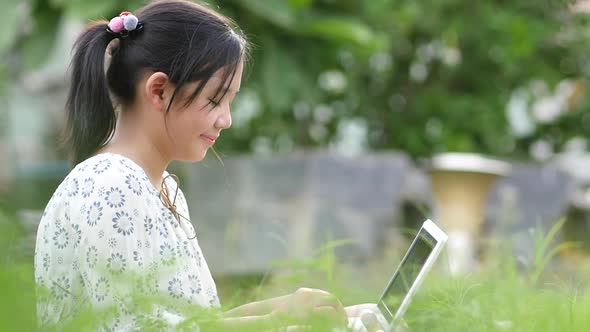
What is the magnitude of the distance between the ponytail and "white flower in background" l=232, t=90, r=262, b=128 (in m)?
6.21

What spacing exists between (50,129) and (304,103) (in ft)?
8.29

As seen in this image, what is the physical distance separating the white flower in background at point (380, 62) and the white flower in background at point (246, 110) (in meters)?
1.13

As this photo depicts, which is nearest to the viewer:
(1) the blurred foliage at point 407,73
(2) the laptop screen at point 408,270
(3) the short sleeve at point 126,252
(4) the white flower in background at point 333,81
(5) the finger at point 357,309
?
(3) the short sleeve at point 126,252

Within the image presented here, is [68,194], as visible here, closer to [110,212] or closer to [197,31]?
[110,212]

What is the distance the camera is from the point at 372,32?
844 centimetres

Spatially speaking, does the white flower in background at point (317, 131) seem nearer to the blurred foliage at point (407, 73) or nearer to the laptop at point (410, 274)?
the blurred foliage at point (407, 73)

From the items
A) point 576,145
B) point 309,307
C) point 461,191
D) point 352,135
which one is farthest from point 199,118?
point 576,145

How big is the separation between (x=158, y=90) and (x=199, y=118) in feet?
0.33

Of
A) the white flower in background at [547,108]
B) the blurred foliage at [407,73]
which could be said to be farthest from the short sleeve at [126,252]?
the white flower in background at [547,108]

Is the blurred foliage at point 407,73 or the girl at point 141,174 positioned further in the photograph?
the blurred foliage at point 407,73

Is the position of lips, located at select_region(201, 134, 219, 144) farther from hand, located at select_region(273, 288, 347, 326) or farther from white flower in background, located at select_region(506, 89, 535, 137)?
white flower in background, located at select_region(506, 89, 535, 137)

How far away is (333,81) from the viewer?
9.15 m

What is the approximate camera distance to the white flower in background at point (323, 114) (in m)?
8.93

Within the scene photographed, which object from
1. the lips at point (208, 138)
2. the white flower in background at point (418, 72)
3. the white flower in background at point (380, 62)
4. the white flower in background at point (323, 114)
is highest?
the white flower in background at point (418, 72)
